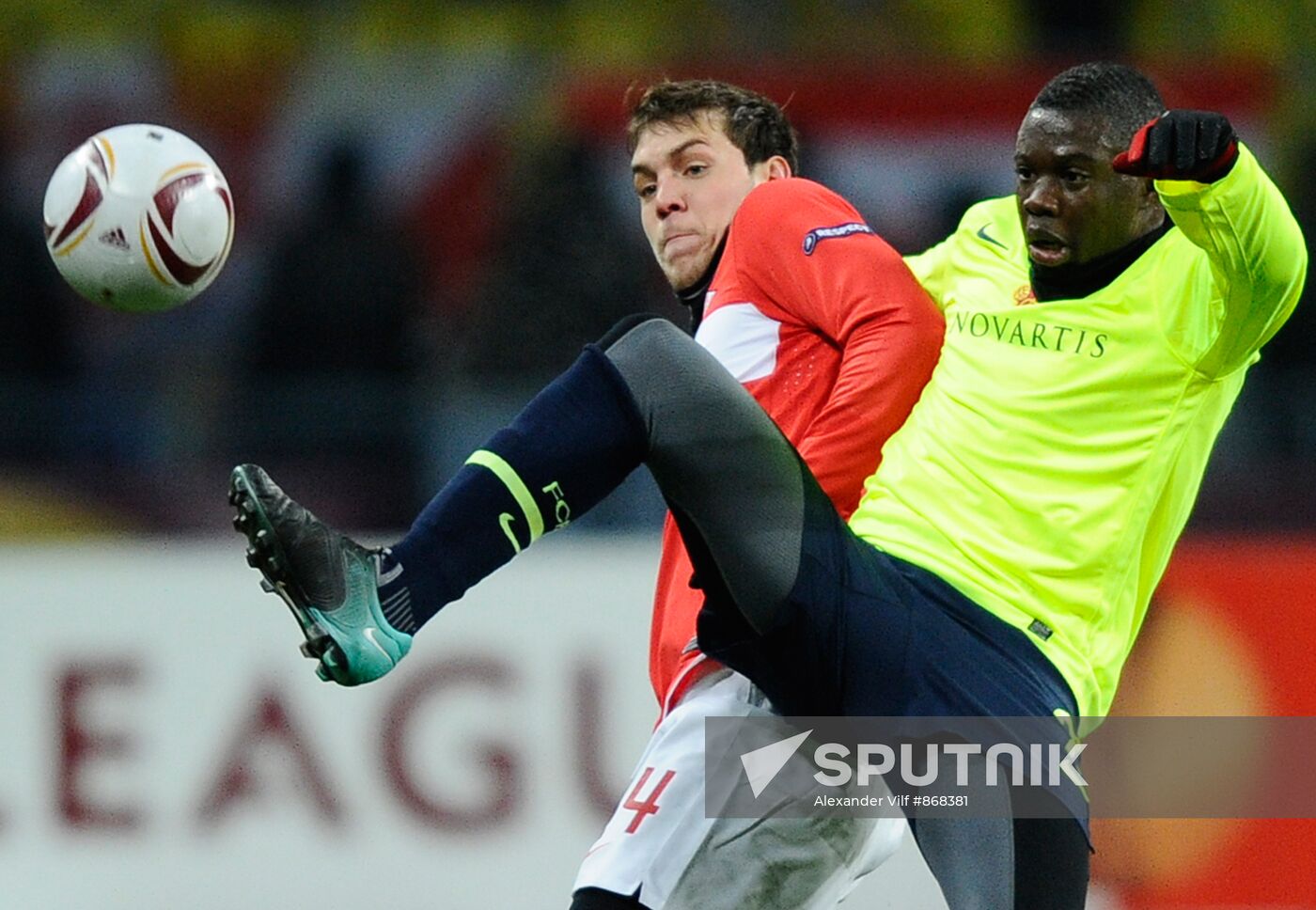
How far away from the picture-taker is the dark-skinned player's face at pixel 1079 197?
3.36 metres

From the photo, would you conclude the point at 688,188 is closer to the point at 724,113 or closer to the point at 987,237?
the point at 724,113

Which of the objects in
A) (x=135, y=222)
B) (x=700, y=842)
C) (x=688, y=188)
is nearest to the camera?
(x=700, y=842)

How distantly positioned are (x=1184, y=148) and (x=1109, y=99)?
0.46m

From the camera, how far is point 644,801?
3535mm

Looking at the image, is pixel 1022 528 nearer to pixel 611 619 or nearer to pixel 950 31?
pixel 611 619

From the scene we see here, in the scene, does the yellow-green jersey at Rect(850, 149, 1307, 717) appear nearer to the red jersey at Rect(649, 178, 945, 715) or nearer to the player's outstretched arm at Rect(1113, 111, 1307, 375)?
the player's outstretched arm at Rect(1113, 111, 1307, 375)

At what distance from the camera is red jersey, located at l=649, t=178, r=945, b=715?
3566mm

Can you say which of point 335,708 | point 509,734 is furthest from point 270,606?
point 509,734

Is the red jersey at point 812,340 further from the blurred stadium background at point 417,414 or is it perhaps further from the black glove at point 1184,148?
the blurred stadium background at point 417,414

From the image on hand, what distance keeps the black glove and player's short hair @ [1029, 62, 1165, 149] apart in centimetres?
38

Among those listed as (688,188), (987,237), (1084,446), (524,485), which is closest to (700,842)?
(524,485)

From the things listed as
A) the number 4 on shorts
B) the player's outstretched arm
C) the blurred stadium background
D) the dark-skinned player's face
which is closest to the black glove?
the player's outstretched arm

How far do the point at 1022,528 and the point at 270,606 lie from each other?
3055 millimetres

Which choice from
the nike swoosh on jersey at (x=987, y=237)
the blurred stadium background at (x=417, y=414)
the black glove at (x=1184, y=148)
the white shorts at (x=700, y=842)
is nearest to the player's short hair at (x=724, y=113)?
the nike swoosh on jersey at (x=987, y=237)
